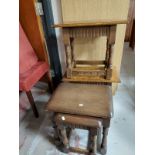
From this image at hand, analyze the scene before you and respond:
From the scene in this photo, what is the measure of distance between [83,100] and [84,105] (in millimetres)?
54

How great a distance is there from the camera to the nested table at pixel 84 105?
902 millimetres

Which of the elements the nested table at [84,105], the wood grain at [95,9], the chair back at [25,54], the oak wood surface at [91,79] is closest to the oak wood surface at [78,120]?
the nested table at [84,105]

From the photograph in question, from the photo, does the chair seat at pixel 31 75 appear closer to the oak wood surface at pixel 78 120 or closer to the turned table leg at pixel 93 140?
the oak wood surface at pixel 78 120

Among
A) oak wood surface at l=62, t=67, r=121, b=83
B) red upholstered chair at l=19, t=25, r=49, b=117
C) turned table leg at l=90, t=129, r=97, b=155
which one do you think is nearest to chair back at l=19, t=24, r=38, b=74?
red upholstered chair at l=19, t=25, r=49, b=117

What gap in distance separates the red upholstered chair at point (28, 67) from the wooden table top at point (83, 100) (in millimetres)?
334

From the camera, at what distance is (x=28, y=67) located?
4.61ft

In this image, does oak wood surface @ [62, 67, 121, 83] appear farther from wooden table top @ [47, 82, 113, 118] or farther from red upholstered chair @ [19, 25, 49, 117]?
red upholstered chair @ [19, 25, 49, 117]

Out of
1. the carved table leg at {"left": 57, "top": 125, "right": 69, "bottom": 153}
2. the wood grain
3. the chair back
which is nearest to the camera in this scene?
the carved table leg at {"left": 57, "top": 125, "right": 69, "bottom": 153}

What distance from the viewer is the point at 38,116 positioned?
1514mm

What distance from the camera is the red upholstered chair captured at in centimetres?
126
